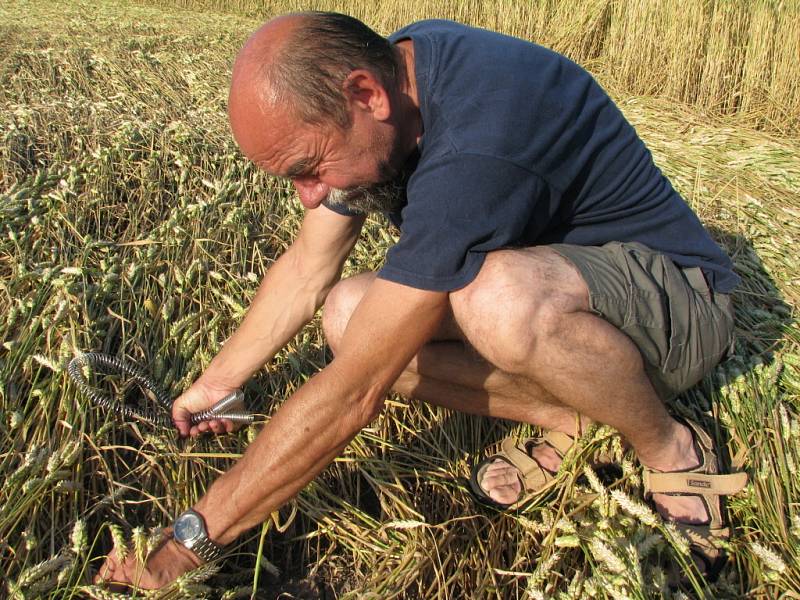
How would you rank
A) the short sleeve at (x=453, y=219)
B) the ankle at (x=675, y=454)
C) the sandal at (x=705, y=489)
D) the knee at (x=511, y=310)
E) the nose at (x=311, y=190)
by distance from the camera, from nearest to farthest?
the short sleeve at (x=453, y=219) < the knee at (x=511, y=310) < the nose at (x=311, y=190) < the sandal at (x=705, y=489) < the ankle at (x=675, y=454)

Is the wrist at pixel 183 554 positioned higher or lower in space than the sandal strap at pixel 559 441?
higher

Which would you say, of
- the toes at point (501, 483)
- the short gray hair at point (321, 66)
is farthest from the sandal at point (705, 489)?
the short gray hair at point (321, 66)

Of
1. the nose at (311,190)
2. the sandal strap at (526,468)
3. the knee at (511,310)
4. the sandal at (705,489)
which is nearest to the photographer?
the knee at (511,310)

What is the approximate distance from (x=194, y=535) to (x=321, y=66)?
43.9 inches

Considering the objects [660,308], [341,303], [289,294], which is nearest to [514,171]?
[660,308]

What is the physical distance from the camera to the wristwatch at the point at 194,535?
61.3 inches

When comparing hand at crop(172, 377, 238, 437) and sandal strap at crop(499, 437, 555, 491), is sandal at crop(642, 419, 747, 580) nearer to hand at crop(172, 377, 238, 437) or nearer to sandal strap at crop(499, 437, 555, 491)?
sandal strap at crop(499, 437, 555, 491)

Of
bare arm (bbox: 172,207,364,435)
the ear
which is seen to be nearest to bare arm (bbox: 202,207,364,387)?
bare arm (bbox: 172,207,364,435)

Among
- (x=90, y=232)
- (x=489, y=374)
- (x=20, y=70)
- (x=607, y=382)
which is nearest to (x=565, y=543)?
(x=607, y=382)

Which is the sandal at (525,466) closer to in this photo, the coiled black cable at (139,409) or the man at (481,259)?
the man at (481,259)

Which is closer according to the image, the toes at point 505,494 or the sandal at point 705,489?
the sandal at point 705,489

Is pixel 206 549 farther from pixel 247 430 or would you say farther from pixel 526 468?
pixel 526 468

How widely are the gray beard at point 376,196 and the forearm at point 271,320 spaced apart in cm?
38

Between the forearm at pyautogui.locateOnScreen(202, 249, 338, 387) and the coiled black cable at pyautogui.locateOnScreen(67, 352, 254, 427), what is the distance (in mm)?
79
